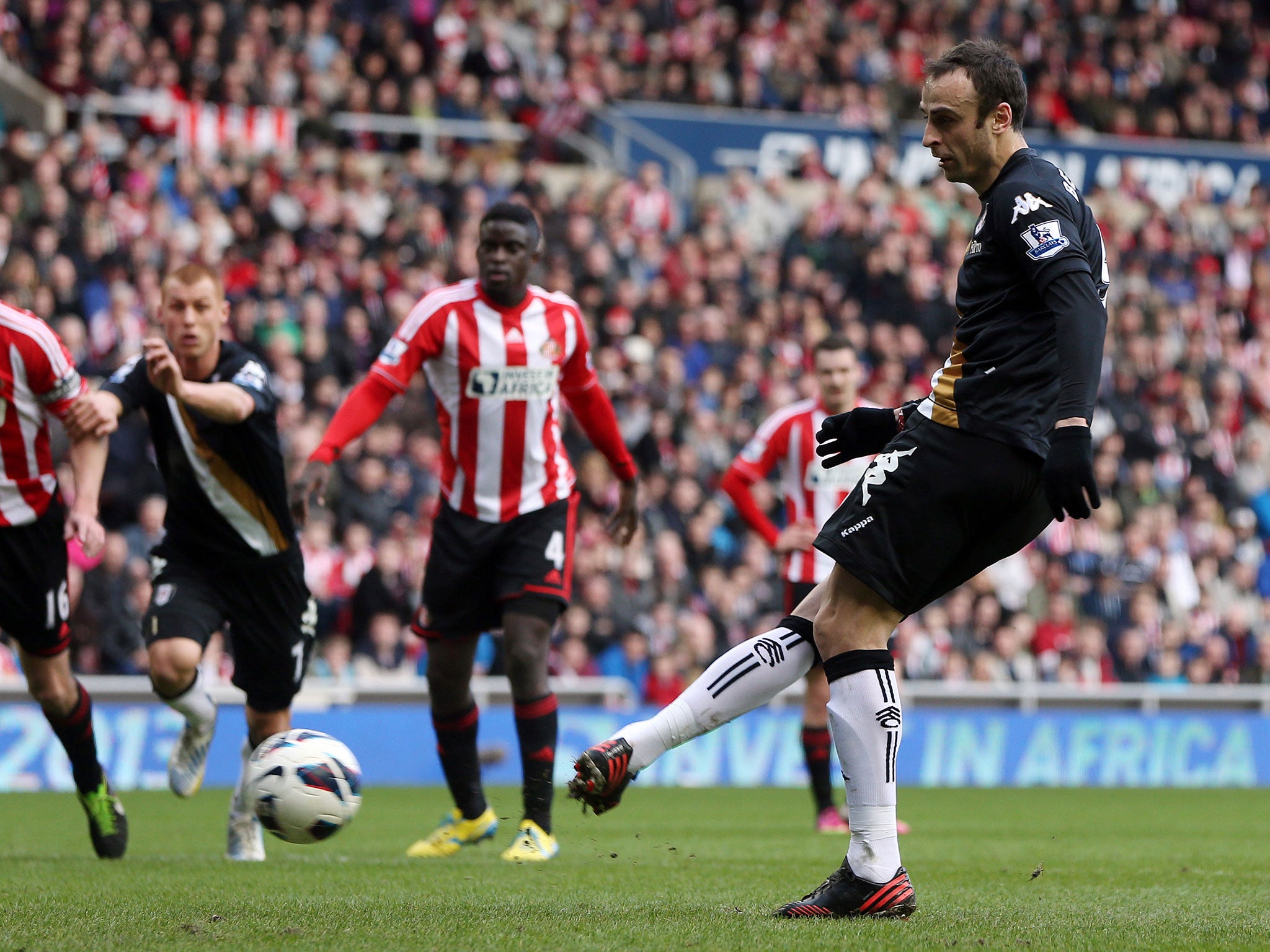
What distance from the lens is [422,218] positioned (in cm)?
1688

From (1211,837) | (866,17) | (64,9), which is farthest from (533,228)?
(866,17)

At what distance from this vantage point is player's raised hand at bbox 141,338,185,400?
20.5 ft

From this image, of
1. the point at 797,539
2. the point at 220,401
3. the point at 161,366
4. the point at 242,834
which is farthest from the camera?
the point at 797,539

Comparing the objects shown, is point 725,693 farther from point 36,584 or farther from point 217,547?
point 36,584

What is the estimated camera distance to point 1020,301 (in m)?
4.84

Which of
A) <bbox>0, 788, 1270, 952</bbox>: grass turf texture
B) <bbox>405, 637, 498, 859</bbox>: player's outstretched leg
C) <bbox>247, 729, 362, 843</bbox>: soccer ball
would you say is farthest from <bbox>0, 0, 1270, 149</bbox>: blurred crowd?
<bbox>247, 729, 362, 843</bbox>: soccer ball

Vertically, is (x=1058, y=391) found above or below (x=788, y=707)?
above

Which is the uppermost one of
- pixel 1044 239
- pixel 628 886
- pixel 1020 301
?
pixel 1044 239

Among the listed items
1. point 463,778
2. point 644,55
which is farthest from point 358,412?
point 644,55

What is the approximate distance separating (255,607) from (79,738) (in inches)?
36.5

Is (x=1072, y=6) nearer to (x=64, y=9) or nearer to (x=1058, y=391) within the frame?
(x=64, y=9)

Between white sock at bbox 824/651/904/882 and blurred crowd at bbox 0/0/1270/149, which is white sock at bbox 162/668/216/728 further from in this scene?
blurred crowd at bbox 0/0/1270/149

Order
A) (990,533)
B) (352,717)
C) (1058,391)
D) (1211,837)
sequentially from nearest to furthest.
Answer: (1058,391) → (990,533) → (1211,837) → (352,717)

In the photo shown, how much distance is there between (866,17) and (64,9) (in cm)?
1223
